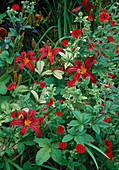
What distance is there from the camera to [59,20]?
2266mm

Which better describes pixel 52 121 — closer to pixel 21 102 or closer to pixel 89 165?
pixel 21 102

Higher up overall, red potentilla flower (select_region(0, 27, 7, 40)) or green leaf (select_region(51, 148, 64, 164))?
red potentilla flower (select_region(0, 27, 7, 40))

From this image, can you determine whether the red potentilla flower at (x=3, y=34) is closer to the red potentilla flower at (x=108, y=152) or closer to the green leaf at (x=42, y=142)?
→ the green leaf at (x=42, y=142)

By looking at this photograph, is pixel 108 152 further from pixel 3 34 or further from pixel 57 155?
pixel 3 34

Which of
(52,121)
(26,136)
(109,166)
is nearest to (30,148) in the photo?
(26,136)

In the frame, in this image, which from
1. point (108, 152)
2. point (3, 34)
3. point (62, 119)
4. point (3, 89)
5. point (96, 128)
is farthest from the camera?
point (3, 34)

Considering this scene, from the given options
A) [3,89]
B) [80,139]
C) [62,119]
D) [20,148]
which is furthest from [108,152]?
[3,89]

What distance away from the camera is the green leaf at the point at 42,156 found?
3.71 feet

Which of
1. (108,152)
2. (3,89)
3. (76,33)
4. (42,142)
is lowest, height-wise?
(108,152)

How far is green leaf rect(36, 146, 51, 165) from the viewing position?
44.6 inches

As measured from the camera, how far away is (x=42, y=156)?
1.15 meters

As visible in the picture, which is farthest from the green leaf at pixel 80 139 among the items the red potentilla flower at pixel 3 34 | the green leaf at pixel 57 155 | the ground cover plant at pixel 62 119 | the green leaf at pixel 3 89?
the red potentilla flower at pixel 3 34

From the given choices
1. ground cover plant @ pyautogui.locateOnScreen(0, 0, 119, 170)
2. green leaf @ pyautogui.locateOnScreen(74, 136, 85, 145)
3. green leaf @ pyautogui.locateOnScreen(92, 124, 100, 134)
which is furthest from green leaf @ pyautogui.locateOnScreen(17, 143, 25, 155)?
green leaf @ pyautogui.locateOnScreen(92, 124, 100, 134)

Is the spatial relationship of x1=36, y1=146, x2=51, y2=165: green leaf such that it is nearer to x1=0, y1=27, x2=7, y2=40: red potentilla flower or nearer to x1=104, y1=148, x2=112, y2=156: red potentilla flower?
x1=104, y1=148, x2=112, y2=156: red potentilla flower
